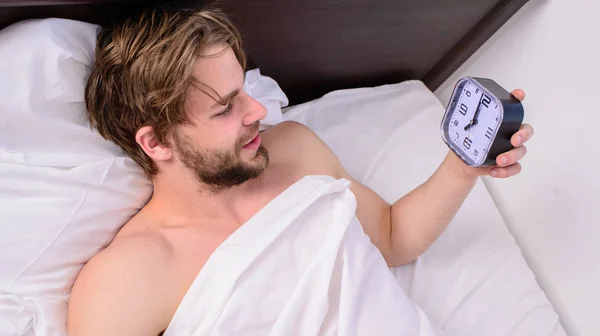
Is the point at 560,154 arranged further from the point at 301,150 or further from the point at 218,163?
the point at 218,163

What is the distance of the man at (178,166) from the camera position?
827mm

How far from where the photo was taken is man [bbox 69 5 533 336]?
2.71 feet

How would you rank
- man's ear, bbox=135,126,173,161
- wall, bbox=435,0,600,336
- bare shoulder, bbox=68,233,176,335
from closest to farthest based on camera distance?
bare shoulder, bbox=68,233,176,335 → man's ear, bbox=135,126,173,161 → wall, bbox=435,0,600,336

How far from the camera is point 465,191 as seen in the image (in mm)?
977

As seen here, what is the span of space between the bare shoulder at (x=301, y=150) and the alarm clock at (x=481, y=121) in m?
0.25

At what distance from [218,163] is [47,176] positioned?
27 cm

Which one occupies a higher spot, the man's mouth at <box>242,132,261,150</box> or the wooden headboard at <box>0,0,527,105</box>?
the wooden headboard at <box>0,0,527,105</box>

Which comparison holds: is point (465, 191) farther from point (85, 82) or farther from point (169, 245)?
point (85, 82)

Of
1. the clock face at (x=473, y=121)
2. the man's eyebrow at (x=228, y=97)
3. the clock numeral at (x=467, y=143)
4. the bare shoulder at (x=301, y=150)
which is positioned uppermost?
the clock face at (x=473, y=121)

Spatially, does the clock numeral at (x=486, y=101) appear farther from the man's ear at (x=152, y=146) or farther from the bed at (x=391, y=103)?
the man's ear at (x=152, y=146)

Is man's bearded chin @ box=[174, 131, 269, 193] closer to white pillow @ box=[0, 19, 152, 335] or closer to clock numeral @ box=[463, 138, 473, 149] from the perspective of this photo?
white pillow @ box=[0, 19, 152, 335]

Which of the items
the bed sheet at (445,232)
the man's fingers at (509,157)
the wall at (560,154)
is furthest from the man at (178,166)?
the wall at (560,154)

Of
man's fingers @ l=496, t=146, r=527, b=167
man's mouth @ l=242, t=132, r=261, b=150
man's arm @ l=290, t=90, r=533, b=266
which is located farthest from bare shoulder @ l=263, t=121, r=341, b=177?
man's fingers @ l=496, t=146, r=527, b=167

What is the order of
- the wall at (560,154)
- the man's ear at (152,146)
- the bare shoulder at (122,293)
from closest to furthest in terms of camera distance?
the bare shoulder at (122,293) → the man's ear at (152,146) → the wall at (560,154)
